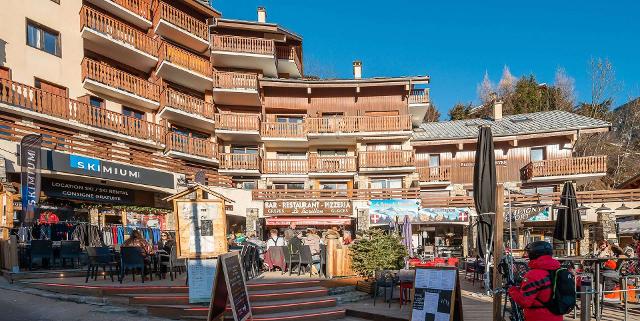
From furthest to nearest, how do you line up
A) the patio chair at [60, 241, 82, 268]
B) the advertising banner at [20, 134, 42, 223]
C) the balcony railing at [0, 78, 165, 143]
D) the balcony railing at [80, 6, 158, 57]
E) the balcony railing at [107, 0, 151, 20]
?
the balcony railing at [107, 0, 151, 20] → the balcony railing at [80, 6, 158, 57] → the balcony railing at [0, 78, 165, 143] → the advertising banner at [20, 134, 42, 223] → the patio chair at [60, 241, 82, 268]

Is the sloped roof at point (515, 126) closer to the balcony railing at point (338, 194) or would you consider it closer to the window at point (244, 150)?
the balcony railing at point (338, 194)

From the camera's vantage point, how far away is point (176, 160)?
2562 centimetres

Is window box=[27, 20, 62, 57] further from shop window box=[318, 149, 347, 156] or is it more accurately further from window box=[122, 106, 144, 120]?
shop window box=[318, 149, 347, 156]

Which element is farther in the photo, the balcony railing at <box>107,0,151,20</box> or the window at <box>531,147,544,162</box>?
the window at <box>531,147,544,162</box>

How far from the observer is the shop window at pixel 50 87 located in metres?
20.4

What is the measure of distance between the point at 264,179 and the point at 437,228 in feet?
34.7

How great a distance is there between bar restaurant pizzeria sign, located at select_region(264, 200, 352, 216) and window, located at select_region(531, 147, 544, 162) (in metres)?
13.5

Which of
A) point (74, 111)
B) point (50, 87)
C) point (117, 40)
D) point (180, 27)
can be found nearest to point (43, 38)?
point (50, 87)

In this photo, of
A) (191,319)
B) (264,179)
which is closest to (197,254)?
(191,319)

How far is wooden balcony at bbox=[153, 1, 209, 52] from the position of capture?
84.0 ft

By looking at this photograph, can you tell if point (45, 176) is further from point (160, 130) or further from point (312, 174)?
point (312, 174)

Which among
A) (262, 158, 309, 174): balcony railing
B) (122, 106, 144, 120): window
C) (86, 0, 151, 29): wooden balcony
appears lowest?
(262, 158, 309, 174): balcony railing

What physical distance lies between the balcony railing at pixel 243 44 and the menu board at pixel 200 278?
2146 cm

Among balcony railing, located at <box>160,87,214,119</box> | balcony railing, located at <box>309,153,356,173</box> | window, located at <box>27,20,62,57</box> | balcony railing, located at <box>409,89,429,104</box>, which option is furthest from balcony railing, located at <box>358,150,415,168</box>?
window, located at <box>27,20,62,57</box>
